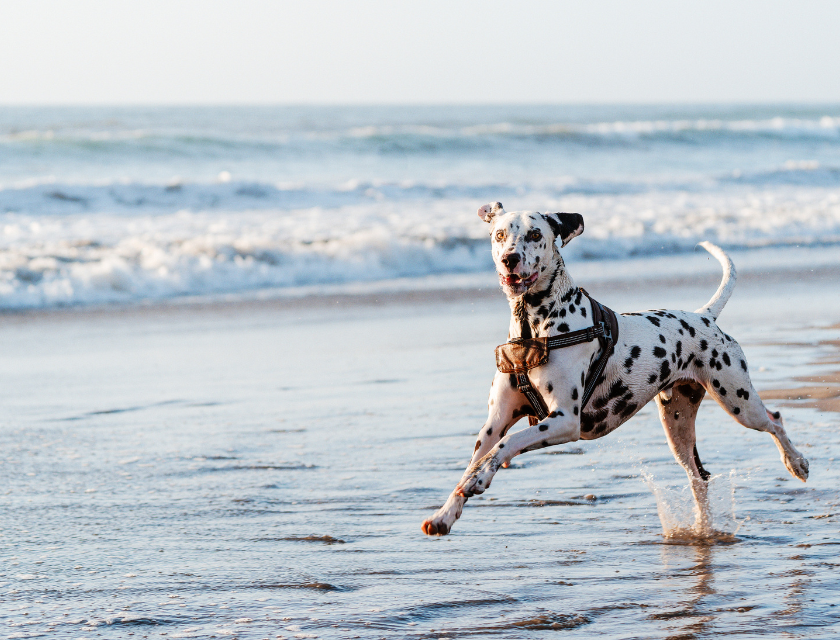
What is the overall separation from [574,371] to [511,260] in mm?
522

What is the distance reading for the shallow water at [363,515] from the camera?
3.92m

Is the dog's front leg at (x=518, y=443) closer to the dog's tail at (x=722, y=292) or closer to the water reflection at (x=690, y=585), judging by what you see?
the water reflection at (x=690, y=585)

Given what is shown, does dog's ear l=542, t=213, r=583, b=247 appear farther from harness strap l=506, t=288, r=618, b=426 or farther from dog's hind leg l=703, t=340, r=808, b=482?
dog's hind leg l=703, t=340, r=808, b=482

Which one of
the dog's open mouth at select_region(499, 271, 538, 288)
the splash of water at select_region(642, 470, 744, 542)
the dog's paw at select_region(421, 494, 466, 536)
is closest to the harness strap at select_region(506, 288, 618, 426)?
the dog's open mouth at select_region(499, 271, 538, 288)

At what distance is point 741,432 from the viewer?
6500 millimetres

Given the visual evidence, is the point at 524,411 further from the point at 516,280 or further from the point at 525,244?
the point at 525,244

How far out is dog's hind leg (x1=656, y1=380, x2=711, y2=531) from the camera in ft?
16.6

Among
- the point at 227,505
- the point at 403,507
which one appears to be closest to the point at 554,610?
the point at 403,507

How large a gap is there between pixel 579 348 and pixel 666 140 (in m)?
35.4

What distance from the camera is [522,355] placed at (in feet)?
14.2

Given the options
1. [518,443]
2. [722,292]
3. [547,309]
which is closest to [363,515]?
Result: [518,443]

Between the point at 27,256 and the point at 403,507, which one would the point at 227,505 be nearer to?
the point at 403,507

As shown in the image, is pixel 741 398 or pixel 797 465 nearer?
A: pixel 741 398

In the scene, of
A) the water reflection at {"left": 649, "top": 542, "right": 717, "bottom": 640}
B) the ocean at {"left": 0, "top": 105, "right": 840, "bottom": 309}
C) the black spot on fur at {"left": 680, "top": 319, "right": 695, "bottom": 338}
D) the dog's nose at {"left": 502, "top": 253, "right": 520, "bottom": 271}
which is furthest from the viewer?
the ocean at {"left": 0, "top": 105, "right": 840, "bottom": 309}
